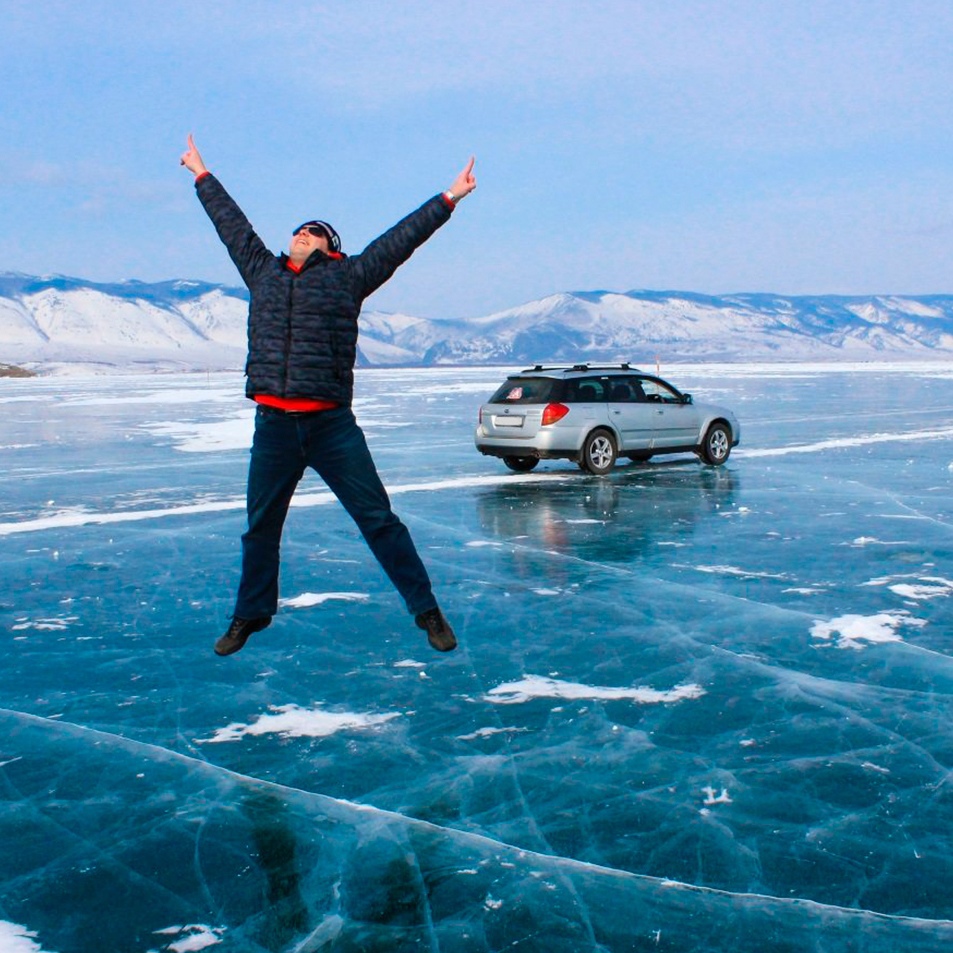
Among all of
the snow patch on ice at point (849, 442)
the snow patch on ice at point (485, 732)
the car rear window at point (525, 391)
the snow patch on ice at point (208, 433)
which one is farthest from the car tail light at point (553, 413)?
the snow patch on ice at point (485, 732)

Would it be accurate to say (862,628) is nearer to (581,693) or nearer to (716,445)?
(581,693)

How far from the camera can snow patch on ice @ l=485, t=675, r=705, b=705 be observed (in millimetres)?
5441

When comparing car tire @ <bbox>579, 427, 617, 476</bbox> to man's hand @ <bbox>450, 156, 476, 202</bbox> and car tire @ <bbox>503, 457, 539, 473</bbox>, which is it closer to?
car tire @ <bbox>503, 457, 539, 473</bbox>

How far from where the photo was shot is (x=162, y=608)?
7.54 metres

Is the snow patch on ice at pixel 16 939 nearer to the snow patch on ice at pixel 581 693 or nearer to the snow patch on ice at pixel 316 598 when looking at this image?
the snow patch on ice at pixel 581 693

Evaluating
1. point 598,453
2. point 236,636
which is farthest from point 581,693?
point 598,453

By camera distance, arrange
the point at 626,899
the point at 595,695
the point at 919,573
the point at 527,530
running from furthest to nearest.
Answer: the point at 527,530, the point at 919,573, the point at 595,695, the point at 626,899

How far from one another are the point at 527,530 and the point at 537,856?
7.05 m

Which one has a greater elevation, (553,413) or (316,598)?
(553,413)

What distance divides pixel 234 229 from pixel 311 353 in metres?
0.79

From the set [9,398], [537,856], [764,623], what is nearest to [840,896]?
[537,856]

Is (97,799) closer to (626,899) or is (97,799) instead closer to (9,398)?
(626,899)

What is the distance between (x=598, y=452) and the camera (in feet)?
51.7

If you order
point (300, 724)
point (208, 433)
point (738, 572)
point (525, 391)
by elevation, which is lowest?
point (208, 433)
